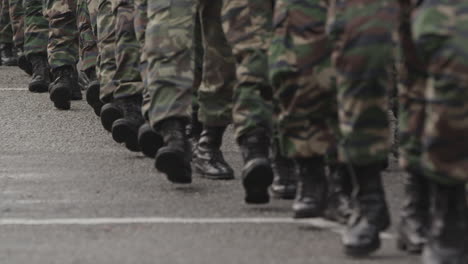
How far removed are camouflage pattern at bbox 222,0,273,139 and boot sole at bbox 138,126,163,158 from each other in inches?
31.1

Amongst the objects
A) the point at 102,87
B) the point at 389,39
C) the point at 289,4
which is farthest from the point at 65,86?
the point at 389,39

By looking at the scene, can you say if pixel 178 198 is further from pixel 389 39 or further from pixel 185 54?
pixel 389 39

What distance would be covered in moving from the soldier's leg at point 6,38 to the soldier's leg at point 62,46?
14.1ft

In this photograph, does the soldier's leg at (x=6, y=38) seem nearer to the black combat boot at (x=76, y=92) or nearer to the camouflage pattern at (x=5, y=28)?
the camouflage pattern at (x=5, y=28)

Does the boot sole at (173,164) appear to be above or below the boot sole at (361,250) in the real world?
below

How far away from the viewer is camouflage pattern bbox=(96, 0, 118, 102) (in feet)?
23.9

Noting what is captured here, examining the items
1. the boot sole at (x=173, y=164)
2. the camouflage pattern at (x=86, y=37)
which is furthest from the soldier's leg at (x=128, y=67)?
the camouflage pattern at (x=86, y=37)

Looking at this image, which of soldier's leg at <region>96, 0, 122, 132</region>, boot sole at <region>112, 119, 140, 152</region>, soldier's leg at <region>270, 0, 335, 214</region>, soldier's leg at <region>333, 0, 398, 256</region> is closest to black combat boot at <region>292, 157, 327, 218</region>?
soldier's leg at <region>270, 0, 335, 214</region>

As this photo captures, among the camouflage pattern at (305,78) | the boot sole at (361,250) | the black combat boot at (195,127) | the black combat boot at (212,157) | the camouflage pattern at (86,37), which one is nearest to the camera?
the boot sole at (361,250)

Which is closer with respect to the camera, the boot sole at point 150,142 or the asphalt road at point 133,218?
the asphalt road at point 133,218

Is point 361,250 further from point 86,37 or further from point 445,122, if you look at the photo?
point 86,37

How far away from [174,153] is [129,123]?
126 centimetres

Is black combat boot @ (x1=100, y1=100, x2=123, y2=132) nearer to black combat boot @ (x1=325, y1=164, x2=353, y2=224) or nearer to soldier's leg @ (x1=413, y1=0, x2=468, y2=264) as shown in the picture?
black combat boot @ (x1=325, y1=164, x2=353, y2=224)

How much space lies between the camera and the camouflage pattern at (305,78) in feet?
14.9
